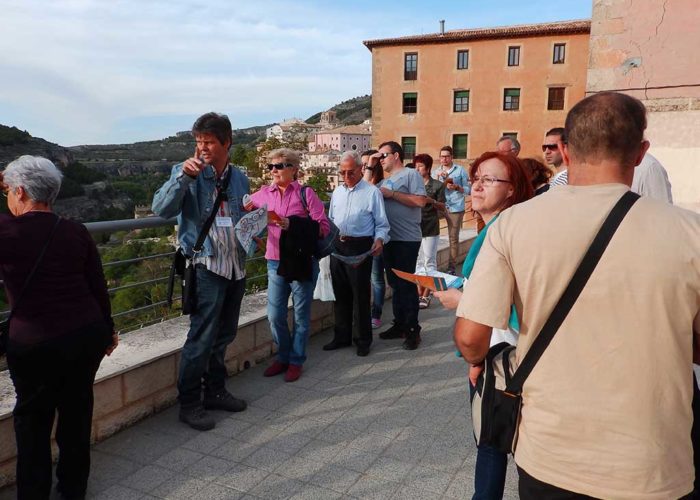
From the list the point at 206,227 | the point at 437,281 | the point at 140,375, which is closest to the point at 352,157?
the point at 206,227

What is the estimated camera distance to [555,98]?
39.2m

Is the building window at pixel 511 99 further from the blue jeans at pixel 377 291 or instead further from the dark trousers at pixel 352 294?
the dark trousers at pixel 352 294

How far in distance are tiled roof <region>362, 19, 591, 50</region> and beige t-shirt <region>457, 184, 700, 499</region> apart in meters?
40.7

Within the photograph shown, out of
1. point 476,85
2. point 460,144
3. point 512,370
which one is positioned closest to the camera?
point 512,370

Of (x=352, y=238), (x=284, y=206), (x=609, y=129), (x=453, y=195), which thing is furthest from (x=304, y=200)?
(x=453, y=195)

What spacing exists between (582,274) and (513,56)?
4203 cm

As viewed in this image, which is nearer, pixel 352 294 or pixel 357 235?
pixel 357 235

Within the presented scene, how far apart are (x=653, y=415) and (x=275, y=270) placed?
315cm

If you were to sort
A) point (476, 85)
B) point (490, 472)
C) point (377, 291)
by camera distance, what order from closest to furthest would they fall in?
point (490, 472) < point (377, 291) < point (476, 85)

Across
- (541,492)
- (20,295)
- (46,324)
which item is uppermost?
(20,295)

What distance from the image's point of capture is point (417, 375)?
4.38 meters

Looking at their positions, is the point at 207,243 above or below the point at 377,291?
above

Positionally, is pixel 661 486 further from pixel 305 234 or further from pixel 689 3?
pixel 689 3

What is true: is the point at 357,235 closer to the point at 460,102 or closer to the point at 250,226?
the point at 250,226
